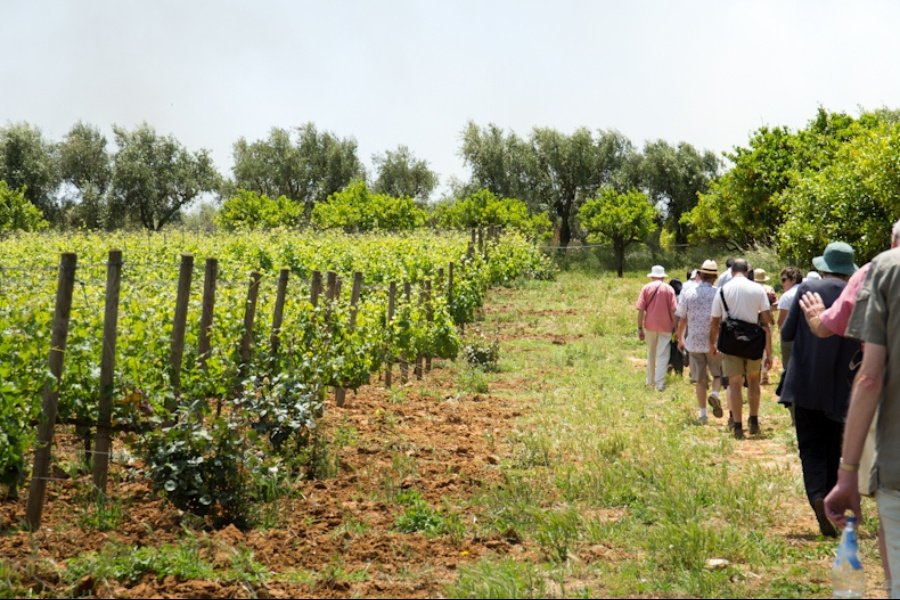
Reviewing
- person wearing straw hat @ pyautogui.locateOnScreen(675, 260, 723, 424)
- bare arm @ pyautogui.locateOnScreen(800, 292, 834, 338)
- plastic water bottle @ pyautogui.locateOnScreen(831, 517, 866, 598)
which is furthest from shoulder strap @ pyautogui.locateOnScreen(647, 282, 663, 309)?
plastic water bottle @ pyautogui.locateOnScreen(831, 517, 866, 598)

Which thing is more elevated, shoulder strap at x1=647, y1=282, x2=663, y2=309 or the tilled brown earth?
shoulder strap at x1=647, y1=282, x2=663, y2=309

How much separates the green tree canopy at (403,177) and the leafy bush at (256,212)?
14736 millimetres

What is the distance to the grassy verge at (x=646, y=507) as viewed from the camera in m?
5.32

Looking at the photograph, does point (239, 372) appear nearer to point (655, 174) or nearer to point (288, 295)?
point (288, 295)

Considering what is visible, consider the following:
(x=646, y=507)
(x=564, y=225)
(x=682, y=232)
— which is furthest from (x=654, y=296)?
(x=682, y=232)

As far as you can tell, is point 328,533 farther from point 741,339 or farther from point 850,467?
point 741,339

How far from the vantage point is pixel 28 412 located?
22.3ft

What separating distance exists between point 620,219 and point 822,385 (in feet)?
151

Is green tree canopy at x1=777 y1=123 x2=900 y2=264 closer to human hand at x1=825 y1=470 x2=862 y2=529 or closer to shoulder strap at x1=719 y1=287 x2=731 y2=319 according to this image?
shoulder strap at x1=719 y1=287 x2=731 y2=319

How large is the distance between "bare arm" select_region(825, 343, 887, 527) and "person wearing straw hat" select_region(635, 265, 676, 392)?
29.4ft

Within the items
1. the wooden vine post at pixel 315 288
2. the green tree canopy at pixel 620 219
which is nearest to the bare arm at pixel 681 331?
the wooden vine post at pixel 315 288

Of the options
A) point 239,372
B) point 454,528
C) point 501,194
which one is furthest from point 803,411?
point 501,194

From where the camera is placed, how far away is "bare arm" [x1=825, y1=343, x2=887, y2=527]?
395cm

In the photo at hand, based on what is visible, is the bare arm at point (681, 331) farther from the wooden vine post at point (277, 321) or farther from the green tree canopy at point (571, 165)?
the green tree canopy at point (571, 165)
